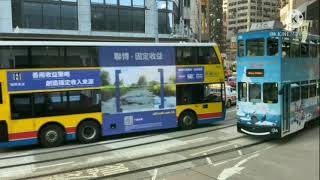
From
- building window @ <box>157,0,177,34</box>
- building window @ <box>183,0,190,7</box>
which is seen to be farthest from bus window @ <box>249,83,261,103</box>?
building window @ <box>157,0,177,34</box>

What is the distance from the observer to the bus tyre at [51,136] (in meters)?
12.0

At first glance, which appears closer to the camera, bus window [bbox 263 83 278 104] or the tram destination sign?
bus window [bbox 263 83 278 104]

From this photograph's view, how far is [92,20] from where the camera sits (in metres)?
26.4

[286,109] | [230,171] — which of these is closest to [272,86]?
[286,109]

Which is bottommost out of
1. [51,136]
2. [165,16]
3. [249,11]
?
[51,136]

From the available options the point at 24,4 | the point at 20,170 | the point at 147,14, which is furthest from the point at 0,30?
the point at 20,170

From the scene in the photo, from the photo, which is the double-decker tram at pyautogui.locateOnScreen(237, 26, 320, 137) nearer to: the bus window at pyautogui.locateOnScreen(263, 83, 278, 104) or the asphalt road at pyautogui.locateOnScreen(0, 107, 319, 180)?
the bus window at pyautogui.locateOnScreen(263, 83, 278, 104)

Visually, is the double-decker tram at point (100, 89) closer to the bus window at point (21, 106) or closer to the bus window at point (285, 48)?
the bus window at point (21, 106)

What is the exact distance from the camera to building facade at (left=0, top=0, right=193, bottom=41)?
876 inches

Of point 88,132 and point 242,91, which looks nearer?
Result: point 242,91

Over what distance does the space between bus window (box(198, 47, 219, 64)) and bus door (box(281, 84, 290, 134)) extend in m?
4.20

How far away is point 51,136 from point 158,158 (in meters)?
3.85

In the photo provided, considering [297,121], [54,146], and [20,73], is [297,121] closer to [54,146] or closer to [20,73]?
[54,146]

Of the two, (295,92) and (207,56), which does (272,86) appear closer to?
(295,92)
